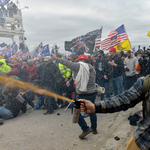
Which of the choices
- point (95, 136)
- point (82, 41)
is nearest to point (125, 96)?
point (95, 136)

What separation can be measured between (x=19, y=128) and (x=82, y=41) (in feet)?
17.2

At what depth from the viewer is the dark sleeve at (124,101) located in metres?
1.62

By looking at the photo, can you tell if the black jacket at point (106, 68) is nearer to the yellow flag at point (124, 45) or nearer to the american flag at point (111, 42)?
the american flag at point (111, 42)

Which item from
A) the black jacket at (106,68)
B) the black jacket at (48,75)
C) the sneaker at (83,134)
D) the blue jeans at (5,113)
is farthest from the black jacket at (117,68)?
the blue jeans at (5,113)

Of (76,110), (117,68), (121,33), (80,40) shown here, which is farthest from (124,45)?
(76,110)

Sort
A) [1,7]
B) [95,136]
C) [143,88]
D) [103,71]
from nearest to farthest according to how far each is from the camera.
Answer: [143,88] → [95,136] → [103,71] → [1,7]

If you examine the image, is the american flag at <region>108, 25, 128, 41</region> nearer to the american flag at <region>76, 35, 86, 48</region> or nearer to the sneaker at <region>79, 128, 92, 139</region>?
the american flag at <region>76, 35, 86, 48</region>

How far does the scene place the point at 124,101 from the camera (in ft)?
5.56

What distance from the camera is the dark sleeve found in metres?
1.62

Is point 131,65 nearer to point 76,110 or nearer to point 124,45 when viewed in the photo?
point 124,45

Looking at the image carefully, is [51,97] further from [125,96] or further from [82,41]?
[125,96]

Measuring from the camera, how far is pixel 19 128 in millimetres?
4750

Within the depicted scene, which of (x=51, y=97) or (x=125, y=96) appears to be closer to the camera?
(x=125, y=96)

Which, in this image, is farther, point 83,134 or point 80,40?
point 80,40
